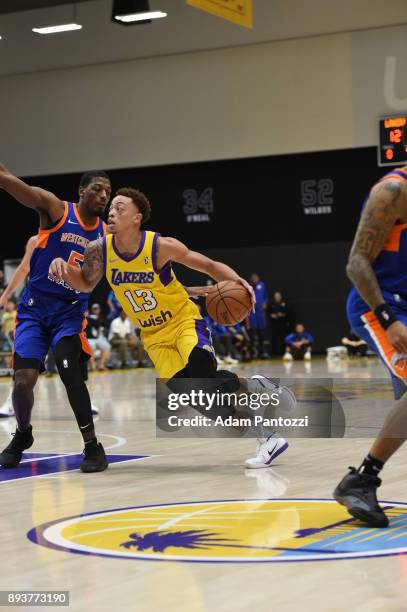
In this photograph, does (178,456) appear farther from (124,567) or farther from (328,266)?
(328,266)

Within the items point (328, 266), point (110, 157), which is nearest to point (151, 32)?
point (110, 157)

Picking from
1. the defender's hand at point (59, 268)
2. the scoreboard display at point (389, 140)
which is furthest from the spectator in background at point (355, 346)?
the defender's hand at point (59, 268)

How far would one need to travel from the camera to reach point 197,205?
82.8 feet

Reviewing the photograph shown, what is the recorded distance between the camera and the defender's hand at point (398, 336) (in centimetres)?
402

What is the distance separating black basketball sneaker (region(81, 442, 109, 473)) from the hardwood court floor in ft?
0.20

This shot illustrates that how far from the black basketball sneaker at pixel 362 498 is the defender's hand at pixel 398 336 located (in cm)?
59

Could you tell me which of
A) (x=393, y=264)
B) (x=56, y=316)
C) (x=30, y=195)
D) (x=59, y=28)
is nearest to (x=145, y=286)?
(x=56, y=316)

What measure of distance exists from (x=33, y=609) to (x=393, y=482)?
2.78 m

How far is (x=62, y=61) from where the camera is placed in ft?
80.8

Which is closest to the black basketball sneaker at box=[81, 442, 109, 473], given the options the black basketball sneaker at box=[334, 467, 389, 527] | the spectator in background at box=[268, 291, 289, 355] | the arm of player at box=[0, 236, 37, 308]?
the arm of player at box=[0, 236, 37, 308]

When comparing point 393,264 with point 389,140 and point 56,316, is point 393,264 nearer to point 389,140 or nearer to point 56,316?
point 56,316

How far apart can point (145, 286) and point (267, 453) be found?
1.26m

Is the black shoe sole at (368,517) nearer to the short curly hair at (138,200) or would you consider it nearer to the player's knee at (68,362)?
the player's knee at (68,362)

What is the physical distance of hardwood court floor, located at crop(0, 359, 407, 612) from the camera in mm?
3252
